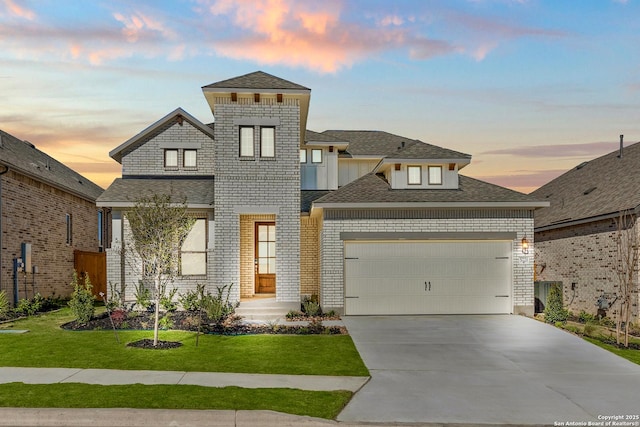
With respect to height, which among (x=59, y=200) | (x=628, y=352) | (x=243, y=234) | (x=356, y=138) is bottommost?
(x=628, y=352)

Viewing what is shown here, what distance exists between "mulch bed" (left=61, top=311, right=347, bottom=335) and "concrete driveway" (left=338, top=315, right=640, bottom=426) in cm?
116

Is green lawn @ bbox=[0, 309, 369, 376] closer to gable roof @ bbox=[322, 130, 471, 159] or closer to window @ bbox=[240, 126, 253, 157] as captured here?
window @ bbox=[240, 126, 253, 157]

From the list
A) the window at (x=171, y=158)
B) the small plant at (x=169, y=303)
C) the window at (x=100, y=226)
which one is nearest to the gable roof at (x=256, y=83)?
the window at (x=171, y=158)

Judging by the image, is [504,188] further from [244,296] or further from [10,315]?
[10,315]

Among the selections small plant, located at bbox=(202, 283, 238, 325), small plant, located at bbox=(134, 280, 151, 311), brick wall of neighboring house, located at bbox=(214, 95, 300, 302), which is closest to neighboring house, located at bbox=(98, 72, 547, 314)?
brick wall of neighboring house, located at bbox=(214, 95, 300, 302)

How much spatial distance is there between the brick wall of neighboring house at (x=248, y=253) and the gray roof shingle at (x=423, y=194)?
A: 314cm

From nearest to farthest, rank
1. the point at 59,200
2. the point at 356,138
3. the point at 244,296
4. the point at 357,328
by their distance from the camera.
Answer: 1. the point at 357,328
2. the point at 244,296
3. the point at 59,200
4. the point at 356,138

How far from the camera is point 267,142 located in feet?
60.9

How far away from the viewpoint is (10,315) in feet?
59.5

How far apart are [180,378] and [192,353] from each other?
7.38ft

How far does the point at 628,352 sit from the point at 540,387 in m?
4.67

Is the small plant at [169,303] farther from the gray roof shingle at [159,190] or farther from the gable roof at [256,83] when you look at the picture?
the gable roof at [256,83]

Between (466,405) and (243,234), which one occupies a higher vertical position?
(243,234)

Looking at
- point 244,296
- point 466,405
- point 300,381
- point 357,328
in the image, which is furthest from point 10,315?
point 466,405
